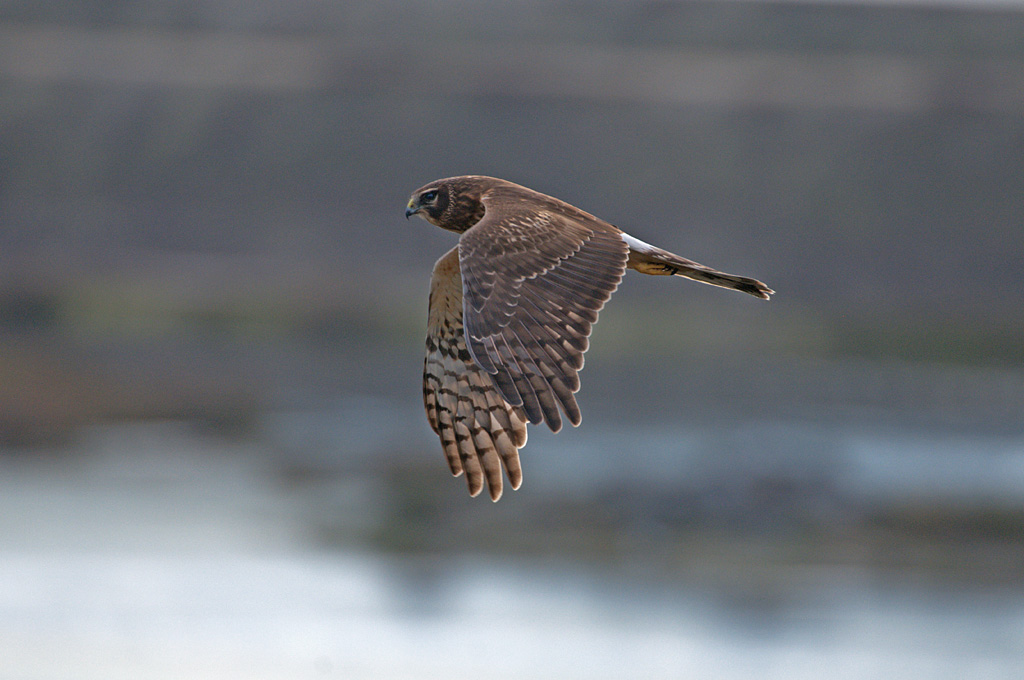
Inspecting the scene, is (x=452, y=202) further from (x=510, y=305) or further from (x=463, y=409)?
(x=510, y=305)

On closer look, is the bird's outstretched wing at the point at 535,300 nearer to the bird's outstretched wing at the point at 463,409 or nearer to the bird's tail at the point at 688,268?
the bird's tail at the point at 688,268

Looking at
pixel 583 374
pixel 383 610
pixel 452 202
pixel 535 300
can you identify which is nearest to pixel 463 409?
pixel 452 202

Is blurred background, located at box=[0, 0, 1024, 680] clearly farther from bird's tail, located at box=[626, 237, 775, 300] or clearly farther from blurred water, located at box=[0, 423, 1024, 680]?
bird's tail, located at box=[626, 237, 775, 300]

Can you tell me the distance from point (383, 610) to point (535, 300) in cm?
1130

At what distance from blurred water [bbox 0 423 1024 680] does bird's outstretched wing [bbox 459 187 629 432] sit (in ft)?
33.4

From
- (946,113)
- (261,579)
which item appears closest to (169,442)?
(261,579)

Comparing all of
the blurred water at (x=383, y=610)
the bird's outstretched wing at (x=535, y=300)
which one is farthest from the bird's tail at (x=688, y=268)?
the blurred water at (x=383, y=610)

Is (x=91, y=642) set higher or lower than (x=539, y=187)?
lower

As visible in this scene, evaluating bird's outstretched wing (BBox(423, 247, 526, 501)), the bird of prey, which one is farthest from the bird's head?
bird's outstretched wing (BBox(423, 247, 526, 501))

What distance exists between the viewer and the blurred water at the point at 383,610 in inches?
625

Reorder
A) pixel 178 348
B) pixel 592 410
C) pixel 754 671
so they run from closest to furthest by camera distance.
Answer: pixel 754 671 < pixel 592 410 < pixel 178 348

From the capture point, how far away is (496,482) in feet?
22.5

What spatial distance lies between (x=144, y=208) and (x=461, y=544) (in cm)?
1522

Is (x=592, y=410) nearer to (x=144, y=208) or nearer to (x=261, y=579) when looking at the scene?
(x=261, y=579)
